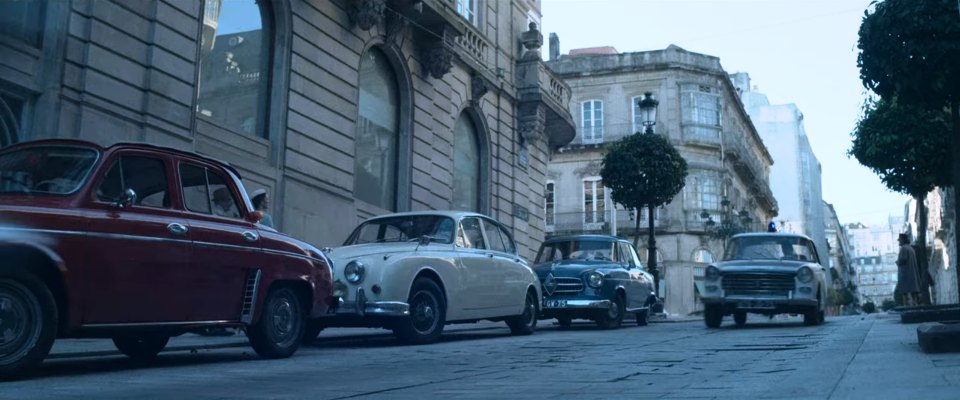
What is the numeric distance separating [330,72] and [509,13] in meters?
10.5

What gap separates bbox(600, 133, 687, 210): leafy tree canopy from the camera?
80.7ft

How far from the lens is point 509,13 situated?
91.4 ft

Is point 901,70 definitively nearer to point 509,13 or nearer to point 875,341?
point 875,341

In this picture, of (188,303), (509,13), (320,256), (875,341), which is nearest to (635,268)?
(875,341)

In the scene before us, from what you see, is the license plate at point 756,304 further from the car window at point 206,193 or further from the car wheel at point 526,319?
the car window at point 206,193

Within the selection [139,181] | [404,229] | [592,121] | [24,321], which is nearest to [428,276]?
[404,229]

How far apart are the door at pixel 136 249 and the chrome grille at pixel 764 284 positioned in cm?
999

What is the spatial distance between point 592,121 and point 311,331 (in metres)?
40.8

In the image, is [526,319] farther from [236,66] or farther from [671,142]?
[671,142]

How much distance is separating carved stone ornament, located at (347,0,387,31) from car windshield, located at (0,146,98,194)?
12.4 metres

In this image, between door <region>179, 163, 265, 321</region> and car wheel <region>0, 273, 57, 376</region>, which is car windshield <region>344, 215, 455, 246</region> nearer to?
door <region>179, 163, 265, 321</region>

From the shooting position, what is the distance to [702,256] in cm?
4741

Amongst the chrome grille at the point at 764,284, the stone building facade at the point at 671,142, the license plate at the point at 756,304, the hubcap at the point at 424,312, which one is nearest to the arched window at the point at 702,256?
the stone building facade at the point at 671,142

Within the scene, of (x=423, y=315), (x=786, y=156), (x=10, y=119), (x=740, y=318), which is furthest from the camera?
(x=786, y=156)
